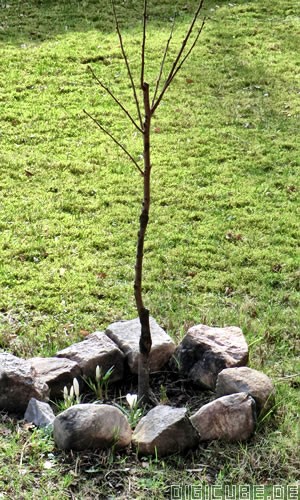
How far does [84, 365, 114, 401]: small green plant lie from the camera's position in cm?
371

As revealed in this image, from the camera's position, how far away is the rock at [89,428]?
3250 millimetres

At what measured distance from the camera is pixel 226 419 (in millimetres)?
3385

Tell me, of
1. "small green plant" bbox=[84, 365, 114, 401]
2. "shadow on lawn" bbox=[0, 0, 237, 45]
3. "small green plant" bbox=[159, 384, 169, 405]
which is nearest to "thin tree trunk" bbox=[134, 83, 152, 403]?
"small green plant" bbox=[159, 384, 169, 405]

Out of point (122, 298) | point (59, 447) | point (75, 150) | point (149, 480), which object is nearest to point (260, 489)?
point (149, 480)

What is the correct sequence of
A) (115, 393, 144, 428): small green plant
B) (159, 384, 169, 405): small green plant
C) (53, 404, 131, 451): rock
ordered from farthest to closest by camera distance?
(159, 384, 169, 405): small green plant < (115, 393, 144, 428): small green plant < (53, 404, 131, 451): rock

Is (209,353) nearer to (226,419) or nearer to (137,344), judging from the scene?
(137,344)

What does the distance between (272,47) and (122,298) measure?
507 cm

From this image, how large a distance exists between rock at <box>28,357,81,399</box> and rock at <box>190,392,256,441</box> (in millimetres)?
665

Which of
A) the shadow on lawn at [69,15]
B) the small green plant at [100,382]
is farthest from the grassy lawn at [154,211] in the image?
the small green plant at [100,382]

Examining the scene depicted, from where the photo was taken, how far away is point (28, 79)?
8008mm

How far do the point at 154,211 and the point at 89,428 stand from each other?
291 cm

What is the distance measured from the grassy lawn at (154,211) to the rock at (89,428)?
57 millimetres

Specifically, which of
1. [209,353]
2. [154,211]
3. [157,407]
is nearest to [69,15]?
[154,211]

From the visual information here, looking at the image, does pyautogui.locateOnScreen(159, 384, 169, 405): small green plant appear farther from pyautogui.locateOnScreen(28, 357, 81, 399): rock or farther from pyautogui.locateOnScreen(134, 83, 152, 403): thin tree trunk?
pyautogui.locateOnScreen(28, 357, 81, 399): rock
